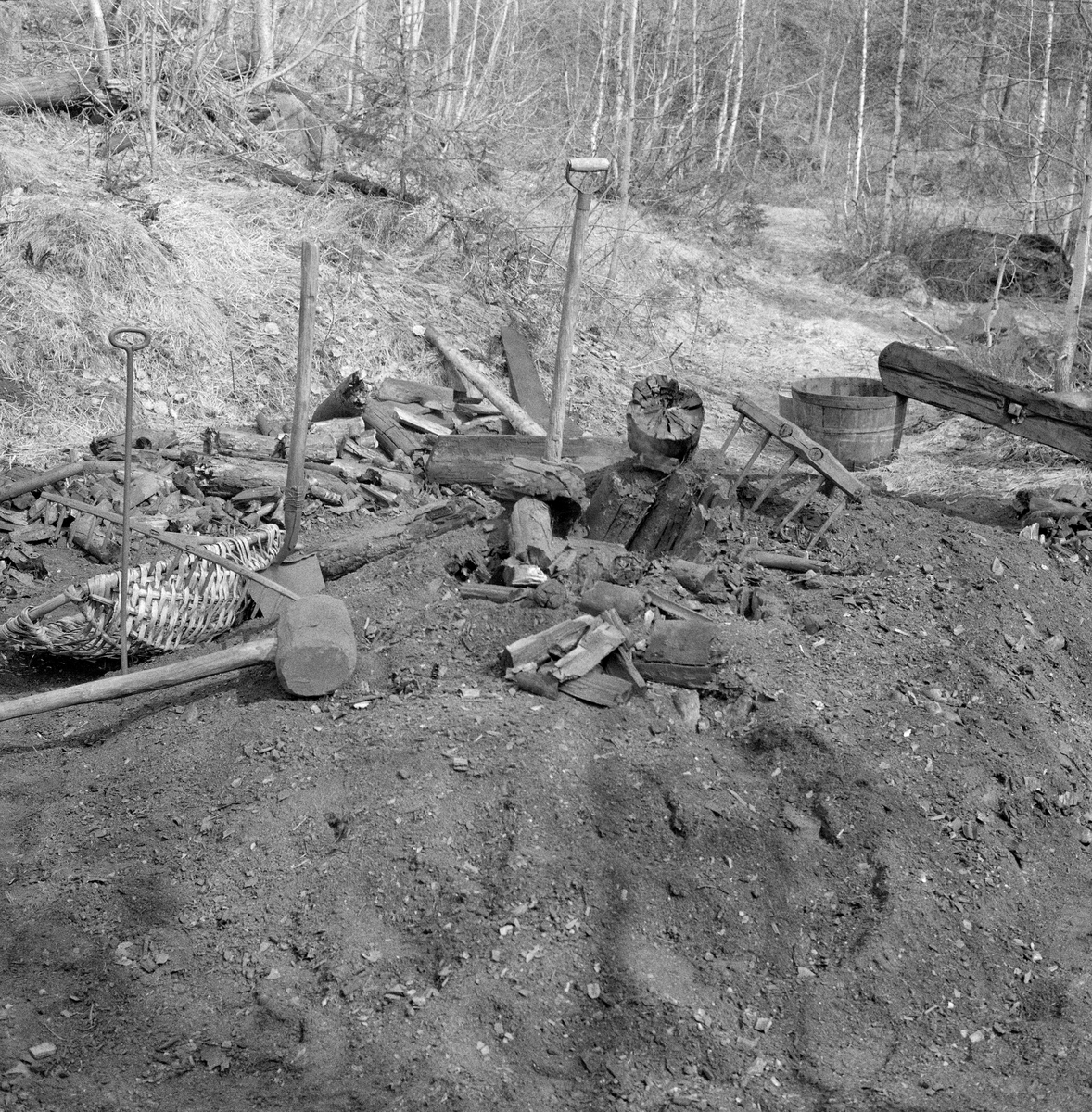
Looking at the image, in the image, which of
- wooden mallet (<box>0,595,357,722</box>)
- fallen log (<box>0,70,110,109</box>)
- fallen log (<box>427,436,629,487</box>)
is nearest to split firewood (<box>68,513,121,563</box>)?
fallen log (<box>427,436,629,487</box>)

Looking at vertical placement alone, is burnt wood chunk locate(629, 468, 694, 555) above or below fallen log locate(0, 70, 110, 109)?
below

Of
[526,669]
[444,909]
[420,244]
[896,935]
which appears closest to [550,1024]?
[444,909]

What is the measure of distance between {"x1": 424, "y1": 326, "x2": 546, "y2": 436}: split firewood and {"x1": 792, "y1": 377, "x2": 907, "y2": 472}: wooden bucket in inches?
75.2

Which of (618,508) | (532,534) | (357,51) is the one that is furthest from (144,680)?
(357,51)

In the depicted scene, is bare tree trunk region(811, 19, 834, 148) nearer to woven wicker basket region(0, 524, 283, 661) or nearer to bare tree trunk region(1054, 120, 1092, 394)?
bare tree trunk region(1054, 120, 1092, 394)

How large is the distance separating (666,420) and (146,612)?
2.70 m

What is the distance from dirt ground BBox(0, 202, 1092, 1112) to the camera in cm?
300

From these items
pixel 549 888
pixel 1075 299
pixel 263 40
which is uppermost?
pixel 263 40

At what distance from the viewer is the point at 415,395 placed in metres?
8.32

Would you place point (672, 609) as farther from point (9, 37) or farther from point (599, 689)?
point (9, 37)

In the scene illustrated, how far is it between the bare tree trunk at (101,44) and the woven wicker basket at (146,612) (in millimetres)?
7500

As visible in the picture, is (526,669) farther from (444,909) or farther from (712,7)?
(712,7)

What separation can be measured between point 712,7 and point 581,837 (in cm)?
2183

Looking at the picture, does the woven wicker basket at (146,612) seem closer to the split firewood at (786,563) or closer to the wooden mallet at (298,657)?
the wooden mallet at (298,657)
